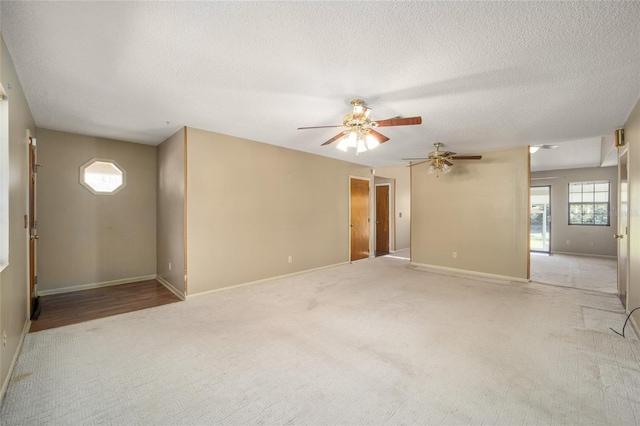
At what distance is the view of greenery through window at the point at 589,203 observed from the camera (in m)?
7.33

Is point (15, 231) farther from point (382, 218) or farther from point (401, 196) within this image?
point (401, 196)

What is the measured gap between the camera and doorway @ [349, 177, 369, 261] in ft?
21.7

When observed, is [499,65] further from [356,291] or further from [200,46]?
[356,291]

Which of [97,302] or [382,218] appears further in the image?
[382,218]

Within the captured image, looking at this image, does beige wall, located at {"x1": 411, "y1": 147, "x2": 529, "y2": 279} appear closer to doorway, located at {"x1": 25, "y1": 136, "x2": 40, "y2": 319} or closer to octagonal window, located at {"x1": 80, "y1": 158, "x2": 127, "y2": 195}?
octagonal window, located at {"x1": 80, "y1": 158, "x2": 127, "y2": 195}

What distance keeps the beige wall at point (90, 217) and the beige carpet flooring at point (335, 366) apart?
74.4 inches

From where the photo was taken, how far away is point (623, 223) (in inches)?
143

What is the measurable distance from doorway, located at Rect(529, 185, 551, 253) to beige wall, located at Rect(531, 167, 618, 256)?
0.12 metres

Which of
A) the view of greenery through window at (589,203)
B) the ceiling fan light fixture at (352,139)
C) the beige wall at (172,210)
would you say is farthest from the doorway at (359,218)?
the view of greenery through window at (589,203)

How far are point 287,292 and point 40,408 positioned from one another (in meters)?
2.74

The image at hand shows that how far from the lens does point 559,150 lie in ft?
18.5

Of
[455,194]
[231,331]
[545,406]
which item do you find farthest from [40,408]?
[455,194]

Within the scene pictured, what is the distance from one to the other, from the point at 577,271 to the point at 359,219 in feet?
15.1

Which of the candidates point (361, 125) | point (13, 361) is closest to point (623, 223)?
point (361, 125)
